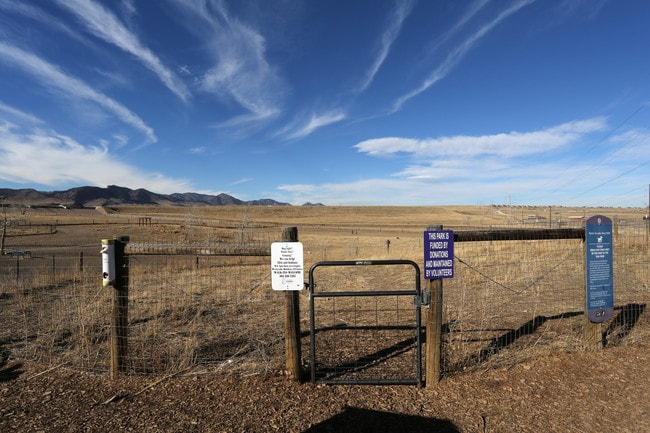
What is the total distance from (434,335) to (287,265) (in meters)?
1.79

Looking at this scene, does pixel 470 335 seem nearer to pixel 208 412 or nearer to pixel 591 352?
pixel 591 352

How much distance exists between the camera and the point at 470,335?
5.86 meters

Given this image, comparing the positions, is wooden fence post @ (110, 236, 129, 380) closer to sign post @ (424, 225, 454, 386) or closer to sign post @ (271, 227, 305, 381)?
sign post @ (271, 227, 305, 381)

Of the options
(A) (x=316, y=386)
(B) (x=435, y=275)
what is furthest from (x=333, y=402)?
(B) (x=435, y=275)

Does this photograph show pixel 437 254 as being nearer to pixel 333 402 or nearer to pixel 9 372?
pixel 333 402

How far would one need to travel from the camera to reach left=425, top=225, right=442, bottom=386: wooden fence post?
165 inches

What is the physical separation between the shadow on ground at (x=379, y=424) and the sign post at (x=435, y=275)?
2.36 ft

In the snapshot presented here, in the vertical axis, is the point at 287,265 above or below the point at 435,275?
above

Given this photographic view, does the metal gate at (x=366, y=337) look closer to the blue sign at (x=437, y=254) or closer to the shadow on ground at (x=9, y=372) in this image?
the blue sign at (x=437, y=254)

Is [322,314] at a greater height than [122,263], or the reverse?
[122,263]

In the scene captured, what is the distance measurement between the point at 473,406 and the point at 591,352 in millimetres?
2327

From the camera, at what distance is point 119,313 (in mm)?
4477

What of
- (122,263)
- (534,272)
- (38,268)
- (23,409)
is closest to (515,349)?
(122,263)

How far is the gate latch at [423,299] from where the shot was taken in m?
4.14
